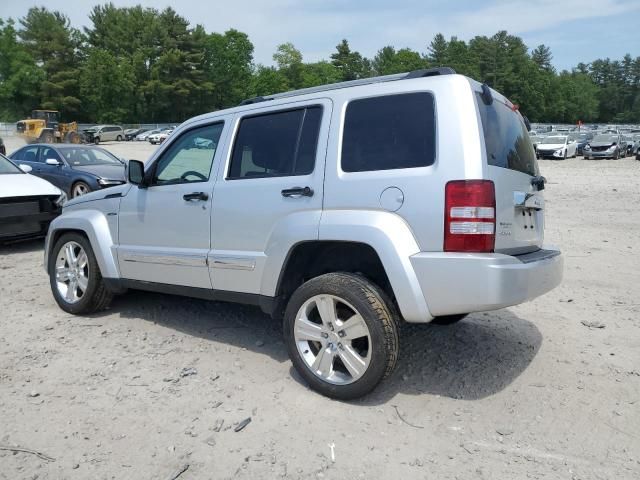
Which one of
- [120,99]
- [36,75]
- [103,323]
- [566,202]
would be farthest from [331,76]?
[103,323]

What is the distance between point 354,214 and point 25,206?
653cm

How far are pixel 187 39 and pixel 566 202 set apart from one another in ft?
276

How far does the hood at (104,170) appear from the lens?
11555 mm

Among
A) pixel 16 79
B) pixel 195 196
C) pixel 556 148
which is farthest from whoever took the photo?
pixel 16 79

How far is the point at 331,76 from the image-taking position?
11044cm

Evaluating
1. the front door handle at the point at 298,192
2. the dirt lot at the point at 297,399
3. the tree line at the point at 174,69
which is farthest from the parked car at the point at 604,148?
the tree line at the point at 174,69

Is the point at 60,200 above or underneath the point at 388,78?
underneath

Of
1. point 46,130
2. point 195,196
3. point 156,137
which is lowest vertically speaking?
point 195,196

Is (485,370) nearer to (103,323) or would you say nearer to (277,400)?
(277,400)

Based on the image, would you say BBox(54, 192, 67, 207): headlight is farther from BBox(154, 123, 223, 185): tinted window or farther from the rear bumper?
the rear bumper

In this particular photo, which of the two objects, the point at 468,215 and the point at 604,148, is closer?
the point at 468,215

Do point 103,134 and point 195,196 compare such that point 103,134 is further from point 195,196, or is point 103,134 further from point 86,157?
point 195,196

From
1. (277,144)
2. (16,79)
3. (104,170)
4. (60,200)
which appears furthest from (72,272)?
(16,79)

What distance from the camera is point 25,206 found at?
7.89m
